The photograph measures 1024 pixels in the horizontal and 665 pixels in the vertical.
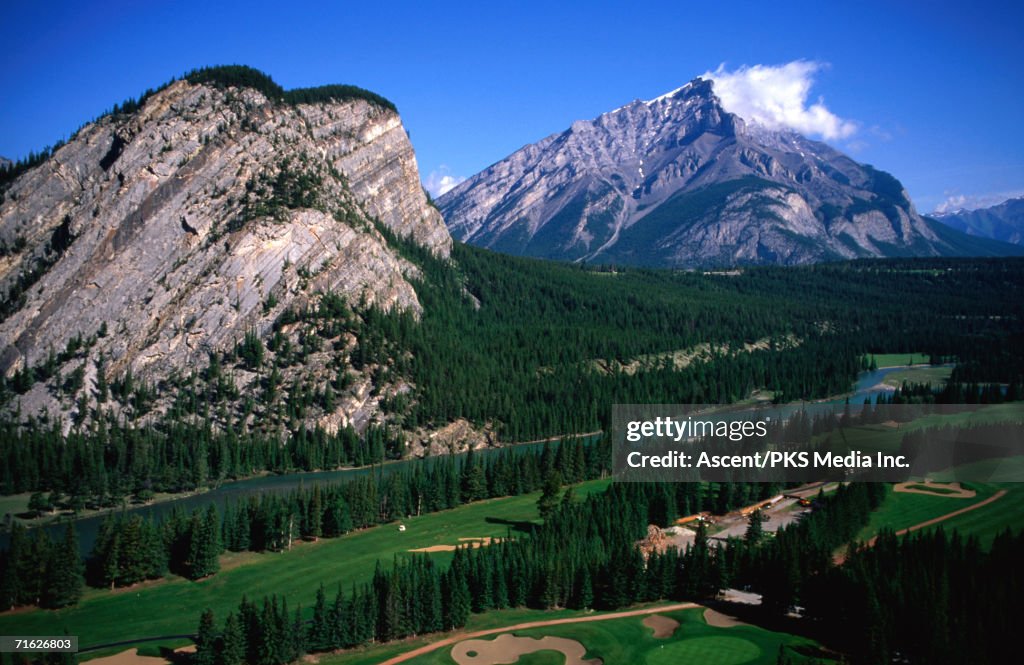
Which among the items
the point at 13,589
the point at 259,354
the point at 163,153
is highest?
the point at 163,153

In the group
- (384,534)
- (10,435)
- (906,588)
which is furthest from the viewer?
(10,435)

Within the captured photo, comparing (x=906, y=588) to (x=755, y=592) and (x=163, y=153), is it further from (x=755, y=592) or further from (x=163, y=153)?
(x=163, y=153)

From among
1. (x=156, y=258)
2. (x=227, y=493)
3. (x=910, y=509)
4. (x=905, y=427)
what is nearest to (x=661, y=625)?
(x=910, y=509)

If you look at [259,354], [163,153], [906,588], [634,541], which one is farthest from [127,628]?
[163,153]

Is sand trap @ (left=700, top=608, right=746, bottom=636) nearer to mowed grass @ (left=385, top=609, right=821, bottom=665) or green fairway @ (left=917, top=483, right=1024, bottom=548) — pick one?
mowed grass @ (left=385, top=609, right=821, bottom=665)

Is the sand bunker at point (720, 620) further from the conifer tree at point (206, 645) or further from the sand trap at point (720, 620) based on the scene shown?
the conifer tree at point (206, 645)

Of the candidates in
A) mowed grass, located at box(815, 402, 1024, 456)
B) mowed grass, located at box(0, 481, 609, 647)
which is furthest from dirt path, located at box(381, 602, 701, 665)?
mowed grass, located at box(815, 402, 1024, 456)

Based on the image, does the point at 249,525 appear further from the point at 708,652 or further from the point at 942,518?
the point at 942,518
